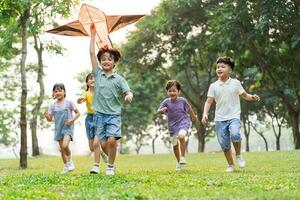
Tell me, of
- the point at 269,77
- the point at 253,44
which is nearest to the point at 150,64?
the point at 269,77

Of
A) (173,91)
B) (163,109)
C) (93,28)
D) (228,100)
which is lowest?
(163,109)

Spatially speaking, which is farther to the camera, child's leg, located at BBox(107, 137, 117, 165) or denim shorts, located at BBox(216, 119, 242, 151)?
denim shorts, located at BBox(216, 119, 242, 151)

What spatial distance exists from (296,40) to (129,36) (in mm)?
15865

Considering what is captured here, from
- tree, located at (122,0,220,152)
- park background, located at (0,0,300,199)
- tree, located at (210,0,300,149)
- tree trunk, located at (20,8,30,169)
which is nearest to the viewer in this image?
park background, located at (0,0,300,199)

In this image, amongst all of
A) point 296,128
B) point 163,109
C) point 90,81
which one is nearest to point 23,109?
point 90,81

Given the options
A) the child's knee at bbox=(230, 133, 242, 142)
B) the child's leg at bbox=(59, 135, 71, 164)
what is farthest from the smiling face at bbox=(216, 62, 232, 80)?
the child's leg at bbox=(59, 135, 71, 164)

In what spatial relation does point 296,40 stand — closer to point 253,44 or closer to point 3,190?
point 253,44

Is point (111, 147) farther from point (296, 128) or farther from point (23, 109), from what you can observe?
point (296, 128)

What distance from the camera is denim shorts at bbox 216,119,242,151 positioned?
435 inches

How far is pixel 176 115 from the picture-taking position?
492 inches

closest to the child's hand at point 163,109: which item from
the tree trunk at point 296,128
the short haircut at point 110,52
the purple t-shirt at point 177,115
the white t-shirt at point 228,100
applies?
the purple t-shirt at point 177,115

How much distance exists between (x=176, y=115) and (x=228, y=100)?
1544 millimetres

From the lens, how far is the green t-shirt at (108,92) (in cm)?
983

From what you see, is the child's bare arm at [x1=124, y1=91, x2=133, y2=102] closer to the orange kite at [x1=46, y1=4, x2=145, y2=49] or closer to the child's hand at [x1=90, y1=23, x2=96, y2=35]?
the orange kite at [x1=46, y1=4, x2=145, y2=49]
